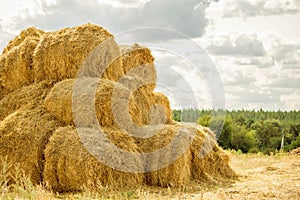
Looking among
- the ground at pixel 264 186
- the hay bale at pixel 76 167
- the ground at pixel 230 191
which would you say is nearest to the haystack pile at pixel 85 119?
the hay bale at pixel 76 167

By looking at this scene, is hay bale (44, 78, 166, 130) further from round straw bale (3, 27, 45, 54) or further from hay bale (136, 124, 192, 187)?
round straw bale (3, 27, 45, 54)

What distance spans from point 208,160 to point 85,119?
325 cm

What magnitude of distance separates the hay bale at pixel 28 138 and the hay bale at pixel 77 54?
3.90 feet

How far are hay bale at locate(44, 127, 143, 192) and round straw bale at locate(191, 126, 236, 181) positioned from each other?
6.04 feet

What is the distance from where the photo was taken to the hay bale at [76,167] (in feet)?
28.1

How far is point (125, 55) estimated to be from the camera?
11359mm

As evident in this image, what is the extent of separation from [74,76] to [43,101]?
3.00 feet

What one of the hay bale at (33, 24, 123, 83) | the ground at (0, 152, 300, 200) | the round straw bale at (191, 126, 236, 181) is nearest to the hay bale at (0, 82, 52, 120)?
the hay bale at (33, 24, 123, 83)

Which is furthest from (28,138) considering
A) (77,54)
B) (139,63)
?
→ (139,63)

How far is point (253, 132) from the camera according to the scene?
124 ft

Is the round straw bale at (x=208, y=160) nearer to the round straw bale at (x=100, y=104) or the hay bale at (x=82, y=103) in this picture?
the round straw bale at (x=100, y=104)

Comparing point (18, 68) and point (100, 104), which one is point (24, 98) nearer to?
point (18, 68)

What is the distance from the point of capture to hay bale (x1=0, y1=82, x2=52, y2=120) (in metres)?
10.4

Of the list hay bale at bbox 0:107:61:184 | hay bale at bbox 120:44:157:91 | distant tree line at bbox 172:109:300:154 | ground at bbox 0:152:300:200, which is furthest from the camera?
distant tree line at bbox 172:109:300:154
